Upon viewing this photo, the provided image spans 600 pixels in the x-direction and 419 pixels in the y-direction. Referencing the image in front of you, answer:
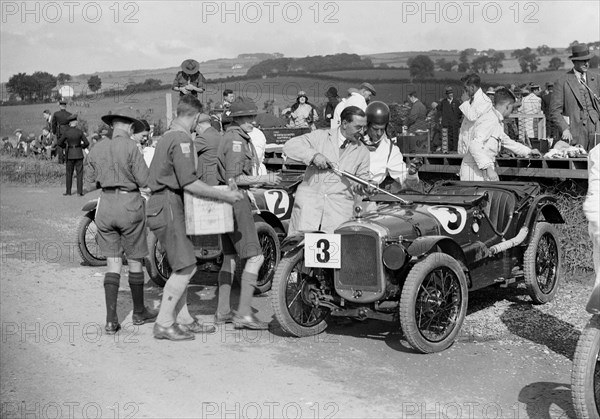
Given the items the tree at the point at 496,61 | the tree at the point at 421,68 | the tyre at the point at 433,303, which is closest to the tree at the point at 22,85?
the tree at the point at 421,68

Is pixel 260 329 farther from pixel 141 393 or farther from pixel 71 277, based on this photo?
→ pixel 71 277

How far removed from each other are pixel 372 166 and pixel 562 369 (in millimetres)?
2873

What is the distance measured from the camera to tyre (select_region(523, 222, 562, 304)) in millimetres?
8297

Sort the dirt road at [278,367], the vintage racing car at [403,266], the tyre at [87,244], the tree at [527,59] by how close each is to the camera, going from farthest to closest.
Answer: the tree at [527,59]
the tyre at [87,244]
the vintage racing car at [403,266]
the dirt road at [278,367]

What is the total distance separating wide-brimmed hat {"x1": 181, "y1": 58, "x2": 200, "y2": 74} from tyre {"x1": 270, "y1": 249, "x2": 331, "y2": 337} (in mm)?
6652

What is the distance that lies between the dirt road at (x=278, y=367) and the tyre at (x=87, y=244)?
1530mm

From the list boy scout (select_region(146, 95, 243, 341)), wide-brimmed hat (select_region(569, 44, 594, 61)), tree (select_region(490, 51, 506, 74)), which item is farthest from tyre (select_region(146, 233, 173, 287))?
tree (select_region(490, 51, 506, 74))

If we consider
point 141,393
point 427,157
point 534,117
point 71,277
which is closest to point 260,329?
point 141,393

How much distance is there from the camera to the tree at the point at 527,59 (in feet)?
125

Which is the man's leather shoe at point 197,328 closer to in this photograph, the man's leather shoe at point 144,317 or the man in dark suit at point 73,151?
the man's leather shoe at point 144,317

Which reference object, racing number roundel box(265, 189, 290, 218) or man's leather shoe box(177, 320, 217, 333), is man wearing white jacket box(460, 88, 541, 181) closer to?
racing number roundel box(265, 189, 290, 218)

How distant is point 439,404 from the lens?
18.2ft

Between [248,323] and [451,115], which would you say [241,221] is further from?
[451,115]

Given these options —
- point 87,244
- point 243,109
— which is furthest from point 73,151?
point 243,109
